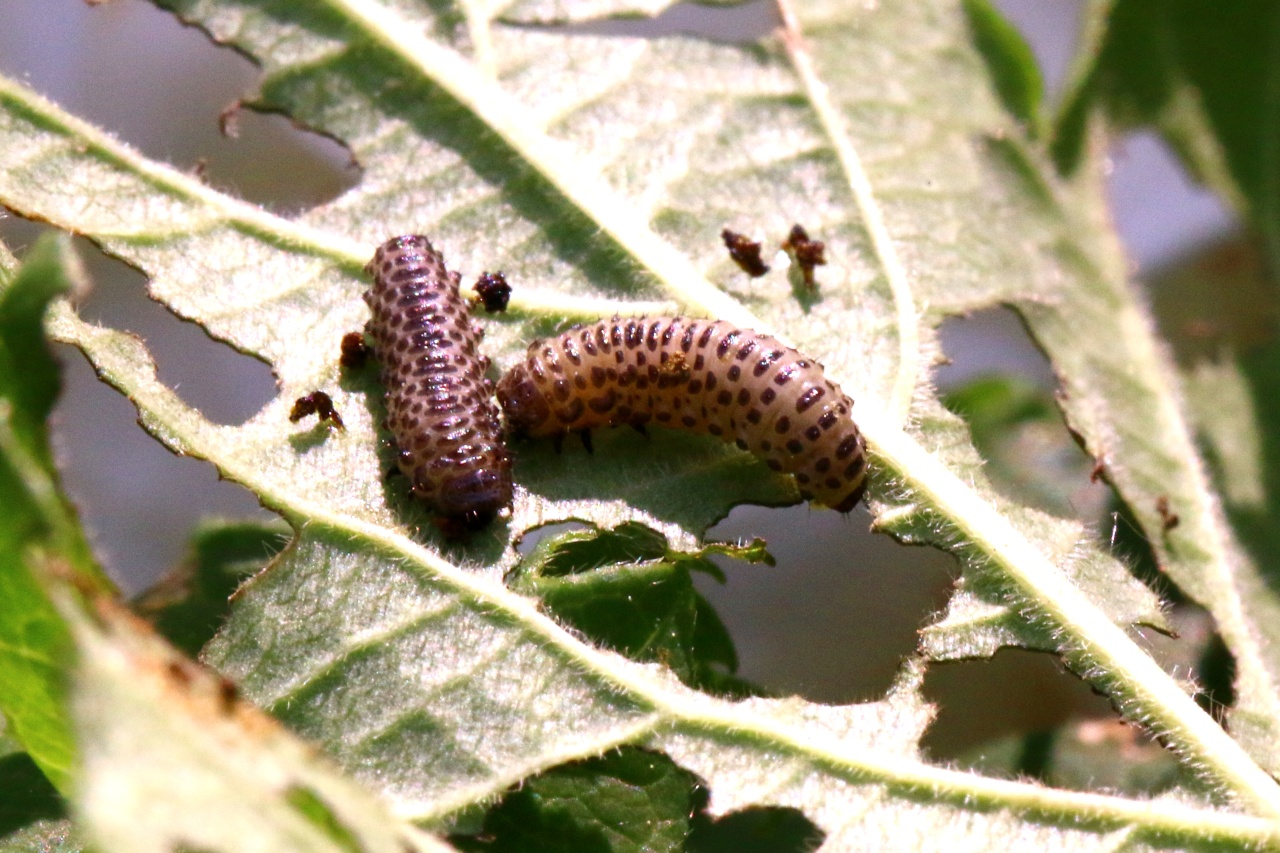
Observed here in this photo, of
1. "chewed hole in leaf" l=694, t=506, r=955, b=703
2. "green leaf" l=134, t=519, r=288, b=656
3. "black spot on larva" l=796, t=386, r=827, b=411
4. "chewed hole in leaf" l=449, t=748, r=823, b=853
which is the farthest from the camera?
"chewed hole in leaf" l=694, t=506, r=955, b=703

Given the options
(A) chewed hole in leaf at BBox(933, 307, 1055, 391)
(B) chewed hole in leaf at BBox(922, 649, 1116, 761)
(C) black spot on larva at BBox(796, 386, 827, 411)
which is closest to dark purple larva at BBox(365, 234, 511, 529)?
(C) black spot on larva at BBox(796, 386, 827, 411)

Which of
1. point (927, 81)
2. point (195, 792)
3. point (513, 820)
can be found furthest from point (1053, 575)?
point (195, 792)

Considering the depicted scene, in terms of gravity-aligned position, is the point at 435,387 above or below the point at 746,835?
above

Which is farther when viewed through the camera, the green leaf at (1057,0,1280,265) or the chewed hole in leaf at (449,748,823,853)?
the green leaf at (1057,0,1280,265)

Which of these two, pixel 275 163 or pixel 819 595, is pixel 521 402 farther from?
pixel 819 595

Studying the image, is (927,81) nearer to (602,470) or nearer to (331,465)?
(602,470)

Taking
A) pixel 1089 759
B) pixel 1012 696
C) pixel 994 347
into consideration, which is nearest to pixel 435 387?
pixel 1089 759

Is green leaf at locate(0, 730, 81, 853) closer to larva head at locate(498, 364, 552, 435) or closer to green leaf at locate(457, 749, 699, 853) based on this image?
green leaf at locate(457, 749, 699, 853)
